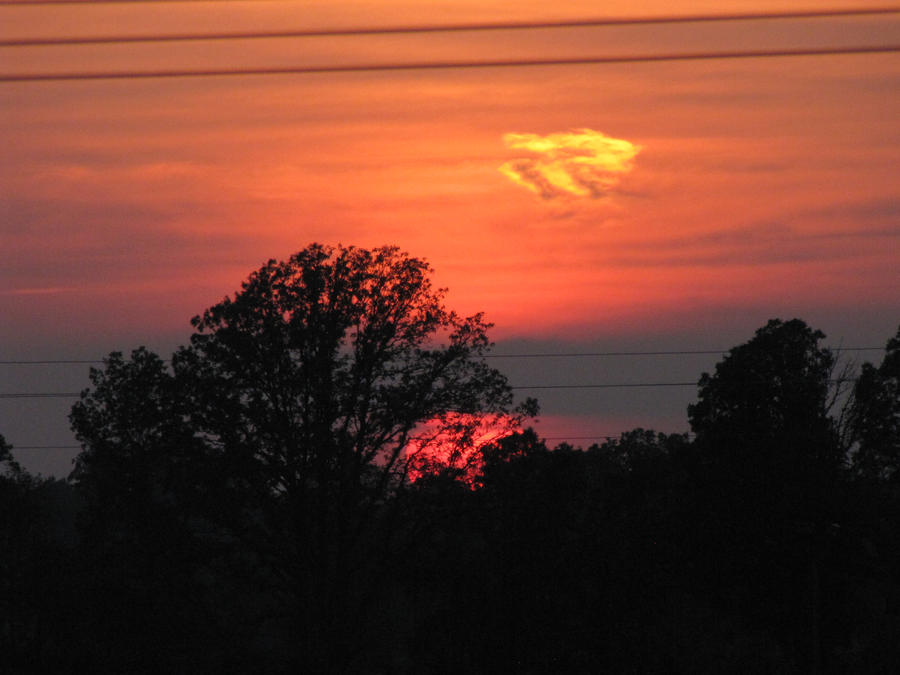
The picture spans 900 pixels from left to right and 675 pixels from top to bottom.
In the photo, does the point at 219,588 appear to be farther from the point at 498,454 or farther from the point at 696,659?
the point at 696,659

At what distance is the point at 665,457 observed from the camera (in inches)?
2095

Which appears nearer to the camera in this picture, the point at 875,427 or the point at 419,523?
the point at 419,523

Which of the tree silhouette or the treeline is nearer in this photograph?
the treeline

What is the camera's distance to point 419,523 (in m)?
33.9

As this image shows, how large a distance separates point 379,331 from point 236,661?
11.1 metres

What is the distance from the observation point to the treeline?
1336 inches

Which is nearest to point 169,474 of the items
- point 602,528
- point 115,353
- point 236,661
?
point 115,353

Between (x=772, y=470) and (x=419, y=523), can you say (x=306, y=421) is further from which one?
(x=772, y=470)

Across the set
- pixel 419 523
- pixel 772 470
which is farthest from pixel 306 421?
pixel 772 470

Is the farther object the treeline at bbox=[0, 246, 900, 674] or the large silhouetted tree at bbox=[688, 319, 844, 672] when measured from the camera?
the large silhouetted tree at bbox=[688, 319, 844, 672]

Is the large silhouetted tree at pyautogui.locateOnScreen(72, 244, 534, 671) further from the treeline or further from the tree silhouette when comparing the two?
the tree silhouette

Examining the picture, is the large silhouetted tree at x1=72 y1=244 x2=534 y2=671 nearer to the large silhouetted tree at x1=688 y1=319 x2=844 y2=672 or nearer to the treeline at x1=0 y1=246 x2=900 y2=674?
the treeline at x1=0 y1=246 x2=900 y2=674

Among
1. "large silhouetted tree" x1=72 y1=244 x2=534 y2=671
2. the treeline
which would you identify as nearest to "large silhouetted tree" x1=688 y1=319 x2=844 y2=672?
the treeline

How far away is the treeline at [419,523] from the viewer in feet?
111
